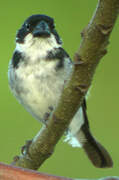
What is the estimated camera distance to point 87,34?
4.11 feet

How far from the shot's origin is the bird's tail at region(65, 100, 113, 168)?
2.50 metres

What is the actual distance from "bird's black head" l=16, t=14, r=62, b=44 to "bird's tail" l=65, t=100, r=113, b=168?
0.52 meters

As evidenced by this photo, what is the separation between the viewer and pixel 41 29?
7.27ft

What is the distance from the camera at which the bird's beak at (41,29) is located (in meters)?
2.22

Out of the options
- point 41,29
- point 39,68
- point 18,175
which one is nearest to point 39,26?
point 41,29

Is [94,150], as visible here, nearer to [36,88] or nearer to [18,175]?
[36,88]

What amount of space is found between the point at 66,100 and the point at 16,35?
45.8 inches

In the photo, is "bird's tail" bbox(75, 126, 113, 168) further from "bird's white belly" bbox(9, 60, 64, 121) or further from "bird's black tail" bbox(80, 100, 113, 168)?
"bird's white belly" bbox(9, 60, 64, 121)

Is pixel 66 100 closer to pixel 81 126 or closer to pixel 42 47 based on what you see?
pixel 42 47

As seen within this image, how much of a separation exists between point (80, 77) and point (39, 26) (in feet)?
3.12

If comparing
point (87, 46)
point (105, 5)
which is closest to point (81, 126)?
point (87, 46)

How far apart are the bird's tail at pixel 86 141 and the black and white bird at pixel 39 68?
1 cm

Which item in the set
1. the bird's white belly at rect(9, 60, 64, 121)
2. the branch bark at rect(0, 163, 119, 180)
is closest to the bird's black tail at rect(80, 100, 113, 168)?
the bird's white belly at rect(9, 60, 64, 121)

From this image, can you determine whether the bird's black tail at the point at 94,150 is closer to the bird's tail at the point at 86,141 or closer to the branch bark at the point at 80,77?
the bird's tail at the point at 86,141
